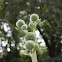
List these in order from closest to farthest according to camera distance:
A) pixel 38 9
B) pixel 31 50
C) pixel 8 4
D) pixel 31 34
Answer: pixel 31 50 < pixel 31 34 < pixel 8 4 < pixel 38 9

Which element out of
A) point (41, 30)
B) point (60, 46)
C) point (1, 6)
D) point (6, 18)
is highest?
point (1, 6)

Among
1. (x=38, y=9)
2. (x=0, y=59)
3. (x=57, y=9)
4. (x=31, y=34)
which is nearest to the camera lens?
(x=31, y=34)

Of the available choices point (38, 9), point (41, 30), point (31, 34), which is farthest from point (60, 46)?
point (31, 34)

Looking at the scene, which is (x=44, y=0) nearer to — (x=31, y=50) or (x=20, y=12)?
(x=20, y=12)

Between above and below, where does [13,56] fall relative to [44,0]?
below

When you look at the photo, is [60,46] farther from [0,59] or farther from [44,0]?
[0,59]

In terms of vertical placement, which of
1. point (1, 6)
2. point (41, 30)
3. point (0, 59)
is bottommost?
point (0, 59)

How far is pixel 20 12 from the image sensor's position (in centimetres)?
1034

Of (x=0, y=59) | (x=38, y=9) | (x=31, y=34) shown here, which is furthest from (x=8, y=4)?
(x=31, y=34)

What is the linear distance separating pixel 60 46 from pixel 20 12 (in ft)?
16.5

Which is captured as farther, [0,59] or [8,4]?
[0,59]

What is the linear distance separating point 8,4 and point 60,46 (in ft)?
20.3

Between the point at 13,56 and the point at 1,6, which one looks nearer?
the point at 1,6

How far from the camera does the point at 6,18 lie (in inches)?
398
